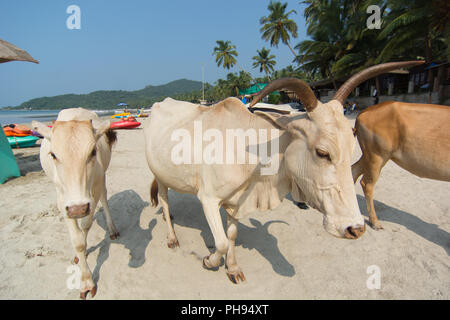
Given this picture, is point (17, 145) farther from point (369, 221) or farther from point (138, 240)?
point (369, 221)

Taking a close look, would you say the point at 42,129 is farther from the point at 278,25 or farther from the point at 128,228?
the point at 278,25

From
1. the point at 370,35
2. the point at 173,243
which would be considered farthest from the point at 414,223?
the point at 370,35

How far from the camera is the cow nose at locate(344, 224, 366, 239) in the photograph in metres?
1.54

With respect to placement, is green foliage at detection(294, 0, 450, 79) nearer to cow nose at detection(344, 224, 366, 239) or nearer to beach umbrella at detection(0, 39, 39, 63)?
cow nose at detection(344, 224, 366, 239)

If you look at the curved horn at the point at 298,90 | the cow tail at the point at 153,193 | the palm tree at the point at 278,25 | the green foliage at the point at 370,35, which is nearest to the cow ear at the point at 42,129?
the curved horn at the point at 298,90

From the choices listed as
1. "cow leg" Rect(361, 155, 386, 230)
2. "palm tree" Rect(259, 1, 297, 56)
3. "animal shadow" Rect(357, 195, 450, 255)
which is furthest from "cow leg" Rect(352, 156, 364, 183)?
"palm tree" Rect(259, 1, 297, 56)

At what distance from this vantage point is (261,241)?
3.16m

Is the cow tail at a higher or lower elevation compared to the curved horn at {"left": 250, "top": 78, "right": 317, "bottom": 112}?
lower

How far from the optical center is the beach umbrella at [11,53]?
464 cm

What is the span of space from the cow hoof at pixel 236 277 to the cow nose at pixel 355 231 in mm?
1359

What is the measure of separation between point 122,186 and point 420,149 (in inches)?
208

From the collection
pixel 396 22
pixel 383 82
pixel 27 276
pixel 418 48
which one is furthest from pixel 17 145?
pixel 418 48

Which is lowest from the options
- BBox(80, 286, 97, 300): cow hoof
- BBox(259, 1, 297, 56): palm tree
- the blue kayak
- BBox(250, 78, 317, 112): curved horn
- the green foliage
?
BBox(80, 286, 97, 300): cow hoof

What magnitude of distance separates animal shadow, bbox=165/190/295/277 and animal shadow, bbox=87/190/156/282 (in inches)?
20.4
